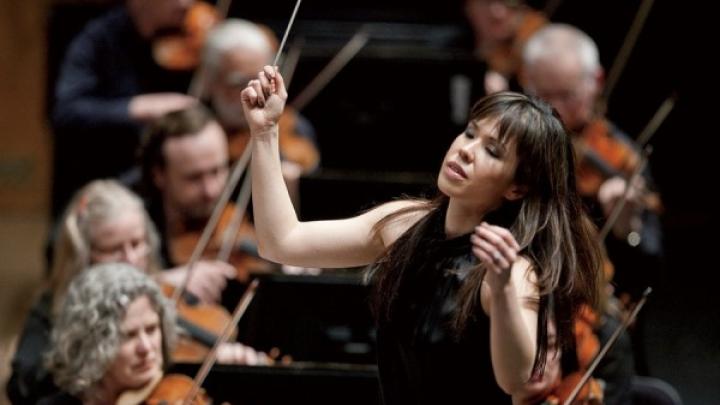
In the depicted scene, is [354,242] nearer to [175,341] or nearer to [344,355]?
[175,341]

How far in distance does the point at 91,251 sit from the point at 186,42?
141 cm

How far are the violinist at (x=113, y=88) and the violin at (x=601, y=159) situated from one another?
1.08 m

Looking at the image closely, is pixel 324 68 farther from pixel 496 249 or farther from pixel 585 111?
pixel 496 249

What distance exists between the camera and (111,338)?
9.65 feet

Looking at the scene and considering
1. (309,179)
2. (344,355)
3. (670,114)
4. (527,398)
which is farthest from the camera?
(670,114)

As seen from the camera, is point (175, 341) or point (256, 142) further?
point (175, 341)

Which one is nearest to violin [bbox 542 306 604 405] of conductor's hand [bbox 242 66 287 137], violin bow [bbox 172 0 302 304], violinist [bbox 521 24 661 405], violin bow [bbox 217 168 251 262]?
violinist [bbox 521 24 661 405]

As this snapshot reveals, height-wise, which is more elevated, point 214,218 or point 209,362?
point 209,362

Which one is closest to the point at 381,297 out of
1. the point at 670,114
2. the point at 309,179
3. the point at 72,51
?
the point at 309,179

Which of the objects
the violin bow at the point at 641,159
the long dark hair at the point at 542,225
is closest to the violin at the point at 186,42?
the violin bow at the point at 641,159

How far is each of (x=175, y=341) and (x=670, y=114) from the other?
2.35 m

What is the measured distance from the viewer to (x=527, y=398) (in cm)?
255

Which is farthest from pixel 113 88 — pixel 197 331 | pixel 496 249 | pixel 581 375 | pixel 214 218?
pixel 496 249

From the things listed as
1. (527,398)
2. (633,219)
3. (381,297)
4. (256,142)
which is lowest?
(633,219)
